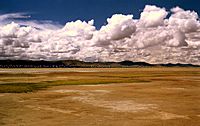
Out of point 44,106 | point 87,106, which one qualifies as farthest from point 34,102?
A: point 87,106

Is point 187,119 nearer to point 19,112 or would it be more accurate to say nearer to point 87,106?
point 87,106

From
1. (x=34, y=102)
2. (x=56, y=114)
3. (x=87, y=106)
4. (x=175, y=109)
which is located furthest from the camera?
(x=34, y=102)

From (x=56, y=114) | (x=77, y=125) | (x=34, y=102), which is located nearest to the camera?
(x=77, y=125)

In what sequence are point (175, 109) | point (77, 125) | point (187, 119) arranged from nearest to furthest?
point (77, 125), point (187, 119), point (175, 109)

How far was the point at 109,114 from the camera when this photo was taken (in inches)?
892

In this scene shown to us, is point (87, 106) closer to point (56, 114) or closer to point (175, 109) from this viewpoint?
point (56, 114)

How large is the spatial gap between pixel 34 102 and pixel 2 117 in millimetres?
8060

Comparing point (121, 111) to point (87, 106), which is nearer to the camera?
point (121, 111)

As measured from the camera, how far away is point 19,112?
23188 millimetres

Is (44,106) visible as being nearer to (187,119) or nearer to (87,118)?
(87,118)

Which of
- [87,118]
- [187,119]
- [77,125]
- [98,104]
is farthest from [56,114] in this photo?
[187,119]

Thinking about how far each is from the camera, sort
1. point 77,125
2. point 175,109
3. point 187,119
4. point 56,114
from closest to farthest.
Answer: point 77,125 → point 187,119 → point 56,114 → point 175,109

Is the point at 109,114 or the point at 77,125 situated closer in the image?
the point at 77,125

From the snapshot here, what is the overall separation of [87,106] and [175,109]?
23.7ft
